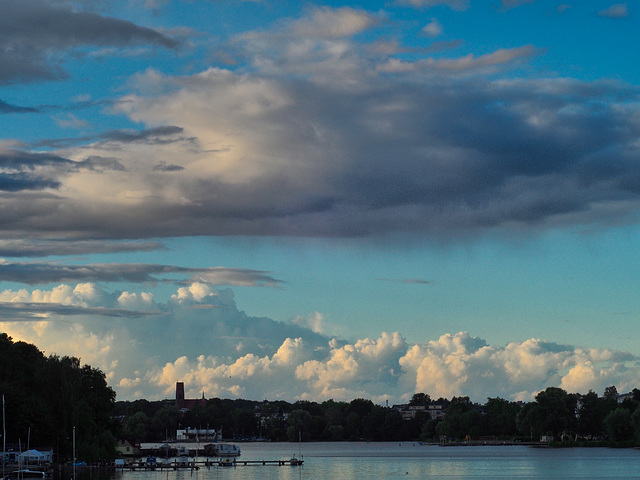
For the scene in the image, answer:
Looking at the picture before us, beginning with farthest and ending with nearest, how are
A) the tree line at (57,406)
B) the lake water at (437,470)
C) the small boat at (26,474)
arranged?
1. the lake water at (437,470)
2. the tree line at (57,406)
3. the small boat at (26,474)

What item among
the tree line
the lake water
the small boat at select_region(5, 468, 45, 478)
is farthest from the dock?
the small boat at select_region(5, 468, 45, 478)

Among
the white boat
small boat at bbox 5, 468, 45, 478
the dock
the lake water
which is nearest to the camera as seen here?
the white boat

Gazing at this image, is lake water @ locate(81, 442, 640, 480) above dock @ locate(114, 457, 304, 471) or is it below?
below

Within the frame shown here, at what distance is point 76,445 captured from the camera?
139375 millimetres

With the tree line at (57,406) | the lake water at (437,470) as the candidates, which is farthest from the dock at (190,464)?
the tree line at (57,406)

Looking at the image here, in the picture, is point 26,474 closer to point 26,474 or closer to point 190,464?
point 26,474

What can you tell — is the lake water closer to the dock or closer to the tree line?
the dock

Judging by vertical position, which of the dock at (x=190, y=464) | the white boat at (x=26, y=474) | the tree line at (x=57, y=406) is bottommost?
the dock at (x=190, y=464)

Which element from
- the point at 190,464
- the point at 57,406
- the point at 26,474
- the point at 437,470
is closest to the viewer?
the point at 26,474

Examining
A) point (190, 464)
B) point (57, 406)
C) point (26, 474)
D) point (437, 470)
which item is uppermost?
point (57, 406)

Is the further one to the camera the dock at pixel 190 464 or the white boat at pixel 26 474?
the dock at pixel 190 464

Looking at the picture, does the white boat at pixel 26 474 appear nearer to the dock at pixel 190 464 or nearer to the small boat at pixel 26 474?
the small boat at pixel 26 474

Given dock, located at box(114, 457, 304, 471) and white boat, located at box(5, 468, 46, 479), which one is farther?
dock, located at box(114, 457, 304, 471)

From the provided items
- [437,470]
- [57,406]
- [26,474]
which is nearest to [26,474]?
[26,474]
